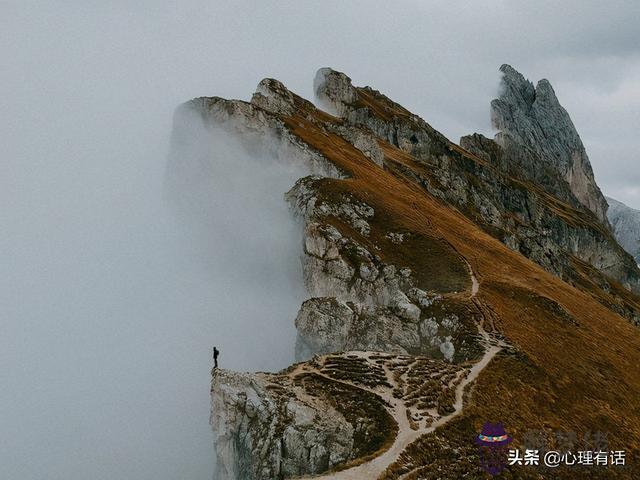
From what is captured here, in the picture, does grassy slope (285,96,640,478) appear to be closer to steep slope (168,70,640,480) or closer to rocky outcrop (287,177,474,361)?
steep slope (168,70,640,480)

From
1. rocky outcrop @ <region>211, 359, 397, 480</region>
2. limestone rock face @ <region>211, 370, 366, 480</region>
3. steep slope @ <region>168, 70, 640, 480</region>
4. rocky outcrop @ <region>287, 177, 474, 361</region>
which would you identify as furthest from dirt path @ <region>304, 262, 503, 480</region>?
rocky outcrop @ <region>287, 177, 474, 361</region>

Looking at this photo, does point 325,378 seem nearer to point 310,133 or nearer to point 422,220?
point 422,220

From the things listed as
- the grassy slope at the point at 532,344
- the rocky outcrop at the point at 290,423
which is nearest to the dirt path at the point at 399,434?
the rocky outcrop at the point at 290,423

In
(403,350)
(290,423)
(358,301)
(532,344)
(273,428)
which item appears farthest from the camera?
(358,301)

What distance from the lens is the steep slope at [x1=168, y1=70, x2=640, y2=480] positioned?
35.3m

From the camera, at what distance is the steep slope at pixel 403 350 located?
116 ft

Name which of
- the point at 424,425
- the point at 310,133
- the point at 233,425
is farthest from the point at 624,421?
the point at 310,133

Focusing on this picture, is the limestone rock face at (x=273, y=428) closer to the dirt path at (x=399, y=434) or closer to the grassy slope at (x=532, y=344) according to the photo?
the dirt path at (x=399, y=434)

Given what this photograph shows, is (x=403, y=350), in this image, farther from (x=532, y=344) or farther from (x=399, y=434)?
(x=399, y=434)

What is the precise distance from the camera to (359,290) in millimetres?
72625

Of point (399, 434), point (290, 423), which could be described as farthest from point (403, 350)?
point (290, 423)

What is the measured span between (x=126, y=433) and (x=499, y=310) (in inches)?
5191

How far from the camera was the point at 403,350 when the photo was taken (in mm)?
60812

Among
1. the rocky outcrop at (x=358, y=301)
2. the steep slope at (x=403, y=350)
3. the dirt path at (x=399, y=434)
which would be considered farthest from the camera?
the rocky outcrop at (x=358, y=301)
